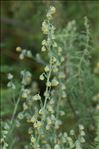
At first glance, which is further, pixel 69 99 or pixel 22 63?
pixel 22 63

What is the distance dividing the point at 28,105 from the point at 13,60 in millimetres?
1514

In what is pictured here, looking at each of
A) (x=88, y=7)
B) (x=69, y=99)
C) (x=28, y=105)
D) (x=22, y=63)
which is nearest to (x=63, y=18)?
(x=88, y=7)

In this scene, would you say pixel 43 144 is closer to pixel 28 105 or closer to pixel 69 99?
pixel 28 105

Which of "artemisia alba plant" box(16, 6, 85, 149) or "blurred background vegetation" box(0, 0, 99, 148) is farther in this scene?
"blurred background vegetation" box(0, 0, 99, 148)

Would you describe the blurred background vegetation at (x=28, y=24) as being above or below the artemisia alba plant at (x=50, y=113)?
above

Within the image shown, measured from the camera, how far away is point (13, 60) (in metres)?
3.27

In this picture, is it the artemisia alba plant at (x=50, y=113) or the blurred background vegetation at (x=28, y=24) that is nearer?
the artemisia alba plant at (x=50, y=113)

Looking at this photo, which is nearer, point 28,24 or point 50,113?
point 50,113

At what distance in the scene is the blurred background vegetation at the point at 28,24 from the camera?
2.79 meters

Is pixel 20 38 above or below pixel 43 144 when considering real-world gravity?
above

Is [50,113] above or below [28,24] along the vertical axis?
below

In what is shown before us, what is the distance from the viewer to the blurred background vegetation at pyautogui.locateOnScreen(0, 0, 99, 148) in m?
2.79

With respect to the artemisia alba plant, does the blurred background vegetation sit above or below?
above

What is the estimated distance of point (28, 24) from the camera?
3127 mm
